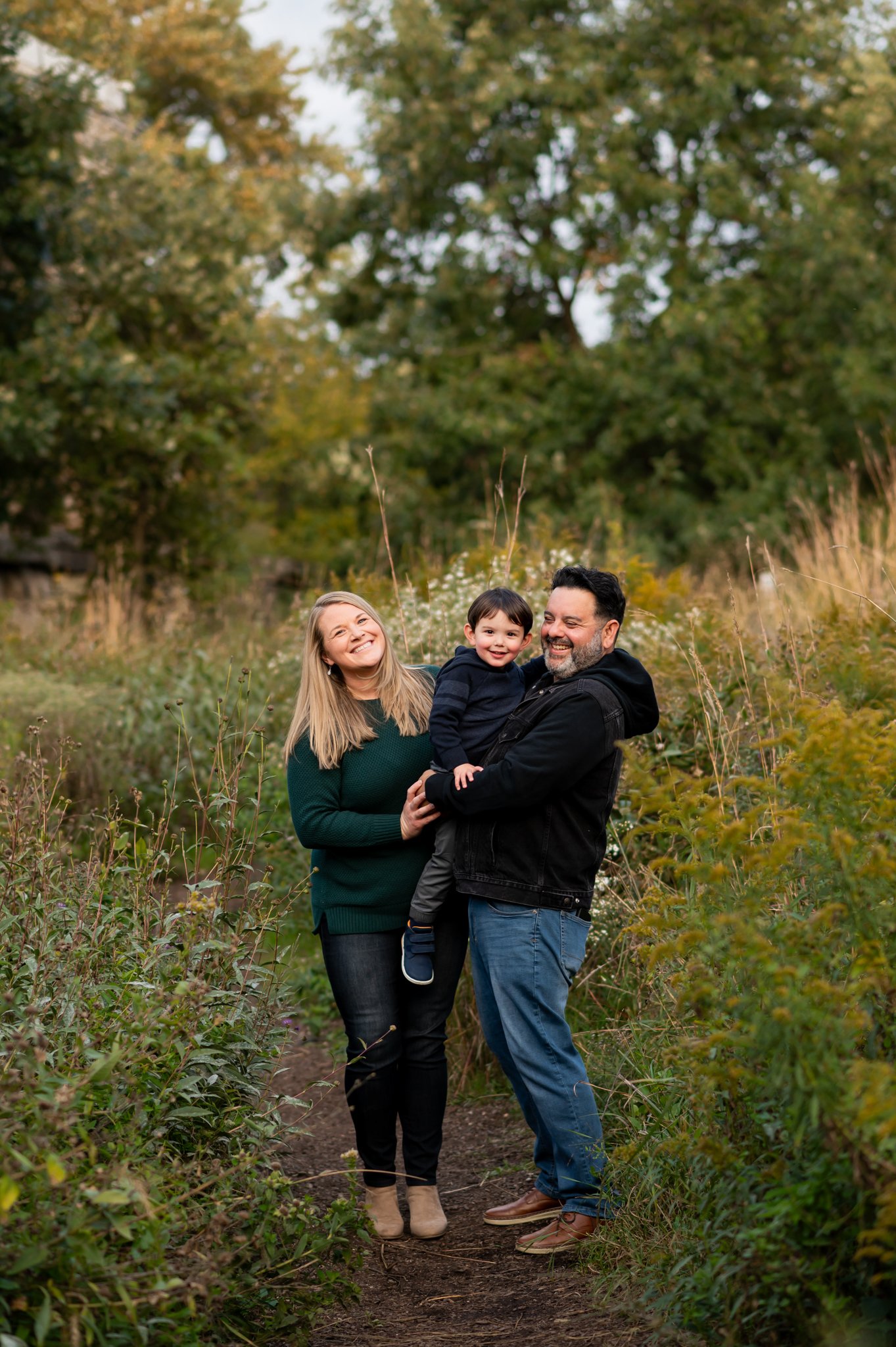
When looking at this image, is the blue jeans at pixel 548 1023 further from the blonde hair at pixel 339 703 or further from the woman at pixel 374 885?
the blonde hair at pixel 339 703

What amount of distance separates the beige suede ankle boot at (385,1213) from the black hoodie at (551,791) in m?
1.06

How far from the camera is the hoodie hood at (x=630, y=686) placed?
3.58 m

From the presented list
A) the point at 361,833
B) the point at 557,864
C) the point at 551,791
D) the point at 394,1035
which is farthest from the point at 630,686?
the point at 394,1035

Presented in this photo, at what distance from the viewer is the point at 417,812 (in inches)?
143

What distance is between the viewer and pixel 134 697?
8039 millimetres

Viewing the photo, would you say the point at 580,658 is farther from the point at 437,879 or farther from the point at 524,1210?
the point at 524,1210

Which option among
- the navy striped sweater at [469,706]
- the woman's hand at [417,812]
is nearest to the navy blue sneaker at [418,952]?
the woman's hand at [417,812]

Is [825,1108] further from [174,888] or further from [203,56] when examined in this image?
[203,56]

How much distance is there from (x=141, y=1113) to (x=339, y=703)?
1450mm

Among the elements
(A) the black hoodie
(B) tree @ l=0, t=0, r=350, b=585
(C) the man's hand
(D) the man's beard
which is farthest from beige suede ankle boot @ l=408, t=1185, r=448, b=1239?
(B) tree @ l=0, t=0, r=350, b=585

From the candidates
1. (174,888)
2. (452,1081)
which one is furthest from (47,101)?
(452,1081)

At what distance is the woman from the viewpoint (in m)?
3.80

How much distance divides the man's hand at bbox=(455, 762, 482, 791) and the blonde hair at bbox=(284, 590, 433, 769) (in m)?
0.45

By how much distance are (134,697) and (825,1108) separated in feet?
21.0
